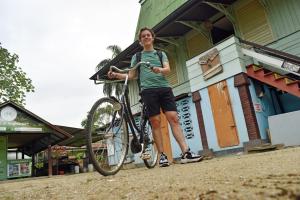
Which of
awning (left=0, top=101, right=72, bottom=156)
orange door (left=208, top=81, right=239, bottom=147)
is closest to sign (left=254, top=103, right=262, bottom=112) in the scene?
orange door (left=208, top=81, right=239, bottom=147)

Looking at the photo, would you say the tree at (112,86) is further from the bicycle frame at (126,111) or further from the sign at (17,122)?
the bicycle frame at (126,111)

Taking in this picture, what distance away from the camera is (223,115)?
28.5 ft

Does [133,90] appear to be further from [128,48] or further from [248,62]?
[248,62]

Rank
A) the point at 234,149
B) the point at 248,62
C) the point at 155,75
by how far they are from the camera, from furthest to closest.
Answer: the point at 248,62
the point at 234,149
the point at 155,75

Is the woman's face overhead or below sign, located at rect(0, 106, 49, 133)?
below

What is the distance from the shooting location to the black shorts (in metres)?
4.01

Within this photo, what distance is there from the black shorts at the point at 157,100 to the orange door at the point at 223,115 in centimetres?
478

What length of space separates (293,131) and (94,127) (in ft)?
17.0

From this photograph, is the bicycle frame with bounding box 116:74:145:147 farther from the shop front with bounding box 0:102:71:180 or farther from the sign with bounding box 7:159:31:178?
the sign with bounding box 7:159:31:178

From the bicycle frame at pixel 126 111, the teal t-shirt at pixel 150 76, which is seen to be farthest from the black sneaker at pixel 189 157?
the teal t-shirt at pixel 150 76

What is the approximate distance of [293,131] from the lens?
6754mm

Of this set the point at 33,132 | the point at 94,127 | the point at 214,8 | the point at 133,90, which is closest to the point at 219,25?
the point at 214,8

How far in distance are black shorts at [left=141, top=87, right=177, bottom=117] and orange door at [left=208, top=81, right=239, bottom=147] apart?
478cm

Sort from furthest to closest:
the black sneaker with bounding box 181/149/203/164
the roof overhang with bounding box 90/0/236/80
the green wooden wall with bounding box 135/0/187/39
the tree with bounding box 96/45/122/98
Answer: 1. the tree with bounding box 96/45/122/98
2. the green wooden wall with bounding box 135/0/187/39
3. the roof overhang with bounding box 90/0/236/80
4. the black sneaker with bounding box 181/149/203/164
